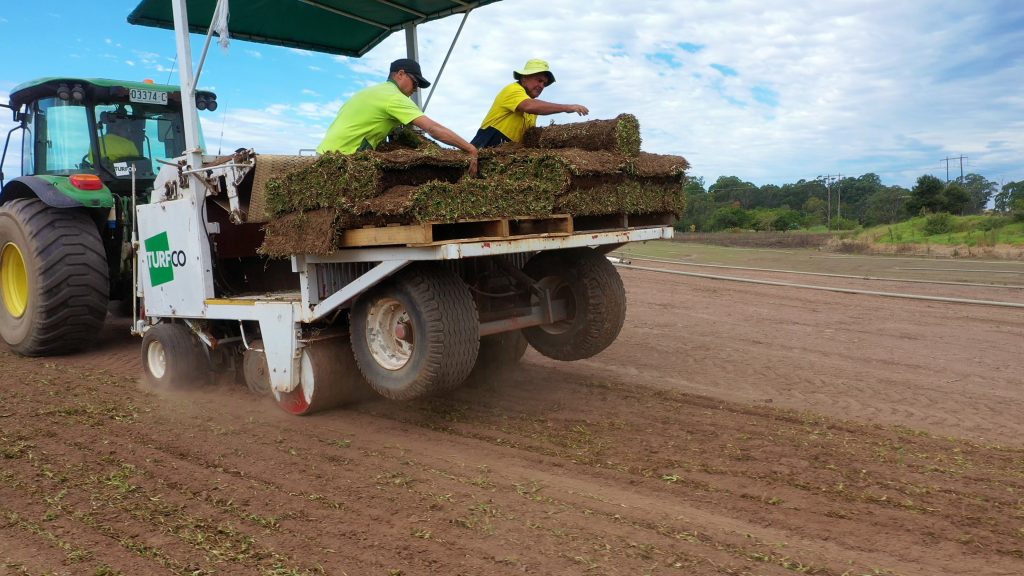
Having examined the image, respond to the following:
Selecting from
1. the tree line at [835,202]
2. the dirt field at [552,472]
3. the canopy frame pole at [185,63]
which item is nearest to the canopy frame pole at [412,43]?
the canopy frame pole at [185,63]

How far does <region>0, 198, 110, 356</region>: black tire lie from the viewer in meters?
7.26

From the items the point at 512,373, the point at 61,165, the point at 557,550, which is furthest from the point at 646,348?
the point at 61,165

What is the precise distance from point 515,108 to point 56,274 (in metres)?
4.83

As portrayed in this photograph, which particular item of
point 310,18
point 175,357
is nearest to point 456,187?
point 175,357

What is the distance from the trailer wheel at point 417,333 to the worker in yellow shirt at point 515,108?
1.77 m

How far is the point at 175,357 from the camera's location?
641cm

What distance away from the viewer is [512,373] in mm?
6918

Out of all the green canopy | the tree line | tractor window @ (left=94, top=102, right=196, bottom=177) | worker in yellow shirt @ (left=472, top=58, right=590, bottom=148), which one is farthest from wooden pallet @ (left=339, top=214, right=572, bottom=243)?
the tree line

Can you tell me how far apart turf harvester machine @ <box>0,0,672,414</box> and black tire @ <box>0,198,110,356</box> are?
0.08 ft

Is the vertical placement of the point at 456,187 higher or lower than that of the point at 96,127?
lower

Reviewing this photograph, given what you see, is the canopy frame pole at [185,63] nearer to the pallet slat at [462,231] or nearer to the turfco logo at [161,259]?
the turfco logo at [161,259]

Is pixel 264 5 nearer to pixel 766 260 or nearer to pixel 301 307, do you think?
pixel 301 307

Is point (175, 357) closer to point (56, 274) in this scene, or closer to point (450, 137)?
point (56, 274)

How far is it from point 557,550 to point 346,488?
4.68ft
